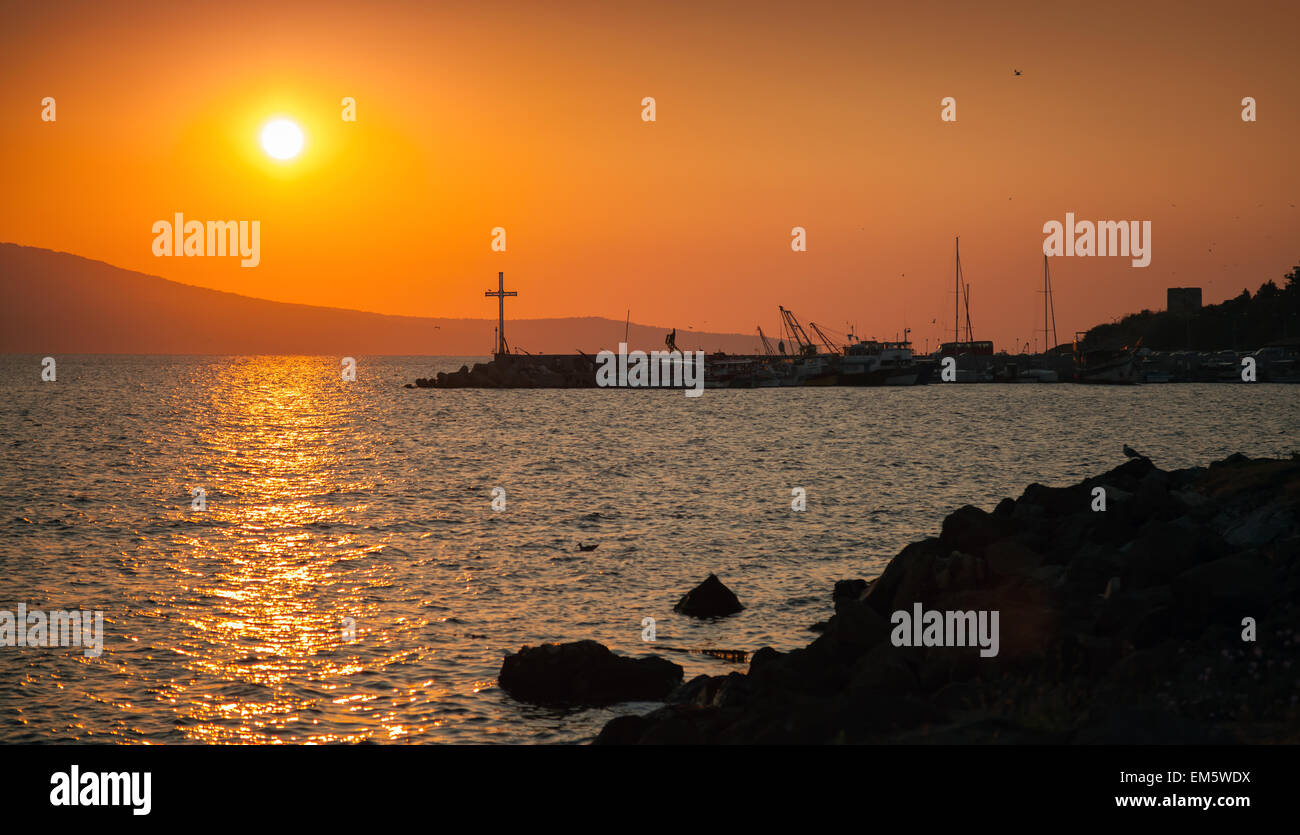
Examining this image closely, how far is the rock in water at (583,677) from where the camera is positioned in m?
19.9

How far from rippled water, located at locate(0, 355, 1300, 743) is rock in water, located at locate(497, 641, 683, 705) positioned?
1.48ft

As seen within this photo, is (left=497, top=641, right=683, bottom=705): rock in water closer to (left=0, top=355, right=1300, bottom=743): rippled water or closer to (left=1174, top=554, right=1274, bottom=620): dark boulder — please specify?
(left=0, top=355, right=1300, bottom=743): rippled water

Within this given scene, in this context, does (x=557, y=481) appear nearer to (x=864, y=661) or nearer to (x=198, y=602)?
(x=198, y=602)

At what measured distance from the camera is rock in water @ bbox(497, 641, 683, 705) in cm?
1988

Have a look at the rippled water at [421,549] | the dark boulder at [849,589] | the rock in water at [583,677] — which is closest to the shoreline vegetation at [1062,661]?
the rock in water at [583,677]

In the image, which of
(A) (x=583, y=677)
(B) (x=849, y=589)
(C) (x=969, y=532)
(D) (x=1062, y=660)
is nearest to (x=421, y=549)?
(B) (x=849, y=589)

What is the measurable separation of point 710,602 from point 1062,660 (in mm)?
12170

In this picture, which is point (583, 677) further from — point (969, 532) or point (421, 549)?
point (421, 549)

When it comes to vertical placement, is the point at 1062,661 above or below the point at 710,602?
above

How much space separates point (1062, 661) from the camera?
15469mm

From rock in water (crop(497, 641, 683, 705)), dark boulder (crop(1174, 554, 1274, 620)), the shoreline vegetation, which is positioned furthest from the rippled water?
dark boulder (crop(1174, 554, 1274, 620))

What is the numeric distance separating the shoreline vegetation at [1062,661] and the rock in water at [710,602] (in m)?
4.95

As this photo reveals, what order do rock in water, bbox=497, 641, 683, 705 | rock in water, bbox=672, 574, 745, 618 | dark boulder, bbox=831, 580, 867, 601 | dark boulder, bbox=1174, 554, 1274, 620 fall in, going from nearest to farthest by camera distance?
→ 1. dark boulder, bbox=1174, 554, 1274, 620
2. rock in water, bbox=497, 641, 683, 705
3. dark boulder, bbox=831, 580, 867, 601
4. rock in water, bbox=672, 574, 745, 618
